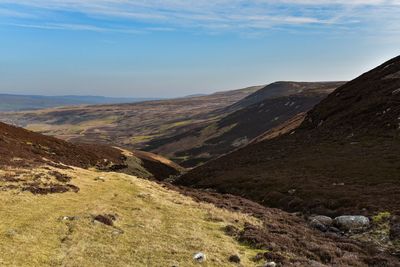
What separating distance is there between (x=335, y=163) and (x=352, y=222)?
70.1 feet

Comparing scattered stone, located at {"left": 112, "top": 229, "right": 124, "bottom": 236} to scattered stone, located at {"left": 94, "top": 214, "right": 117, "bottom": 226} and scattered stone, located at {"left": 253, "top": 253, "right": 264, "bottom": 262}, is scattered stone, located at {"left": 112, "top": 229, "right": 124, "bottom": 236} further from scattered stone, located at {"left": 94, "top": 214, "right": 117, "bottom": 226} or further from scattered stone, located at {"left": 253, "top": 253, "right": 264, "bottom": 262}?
scattered stone, located at {"left": 253, "top": 253, "right": 264, "bottom": 262}

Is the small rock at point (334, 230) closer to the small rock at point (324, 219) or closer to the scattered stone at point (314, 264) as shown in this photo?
the small rock at point (324, 219)

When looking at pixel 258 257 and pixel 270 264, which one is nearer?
pixel 270 264

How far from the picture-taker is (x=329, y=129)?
72.2 m

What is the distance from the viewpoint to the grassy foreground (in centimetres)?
2020

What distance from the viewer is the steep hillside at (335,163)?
38.5 metres

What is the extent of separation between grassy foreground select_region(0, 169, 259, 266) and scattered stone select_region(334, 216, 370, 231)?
6825 mm

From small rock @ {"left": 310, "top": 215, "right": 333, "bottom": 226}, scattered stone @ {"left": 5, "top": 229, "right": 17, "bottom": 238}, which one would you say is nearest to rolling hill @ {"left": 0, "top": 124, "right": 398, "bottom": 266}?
scattered stone @ {"left": 5, "top": 229, "right": 17, "bottom": 238}

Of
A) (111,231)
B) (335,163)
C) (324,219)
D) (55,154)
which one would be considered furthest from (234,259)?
(55,154)

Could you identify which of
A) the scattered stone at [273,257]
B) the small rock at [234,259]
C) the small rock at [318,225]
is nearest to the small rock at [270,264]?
the scattered stone at [273,257]

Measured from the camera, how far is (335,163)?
2050 inches

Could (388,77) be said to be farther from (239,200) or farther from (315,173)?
(239,200)

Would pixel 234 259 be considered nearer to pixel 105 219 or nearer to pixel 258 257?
pixel 258 257

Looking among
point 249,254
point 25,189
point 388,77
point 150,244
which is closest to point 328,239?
point 249,254
